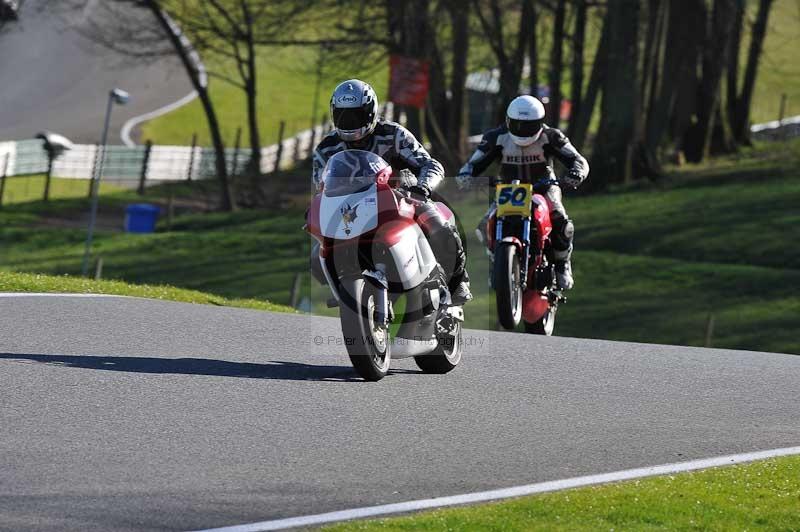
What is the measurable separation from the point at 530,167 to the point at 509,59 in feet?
93.3

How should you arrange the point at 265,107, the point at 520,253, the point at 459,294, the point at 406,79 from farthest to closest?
the point at 265,107, the point at 406,79, the point at 520,253, the point at 459,294

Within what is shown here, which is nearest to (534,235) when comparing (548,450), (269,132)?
(548,450)

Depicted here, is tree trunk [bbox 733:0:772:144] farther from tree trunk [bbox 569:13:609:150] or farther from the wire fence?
the wire fence

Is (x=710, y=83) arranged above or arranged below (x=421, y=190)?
above

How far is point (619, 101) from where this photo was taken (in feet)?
119

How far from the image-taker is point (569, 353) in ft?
39.9

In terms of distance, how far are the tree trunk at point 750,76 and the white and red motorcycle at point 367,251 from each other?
1436 inches

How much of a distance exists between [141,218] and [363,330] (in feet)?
94.4

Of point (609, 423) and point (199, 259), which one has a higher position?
point (199, 259)

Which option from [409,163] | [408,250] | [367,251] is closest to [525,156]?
[409,163]

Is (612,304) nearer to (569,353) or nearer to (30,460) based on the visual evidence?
(569,353)

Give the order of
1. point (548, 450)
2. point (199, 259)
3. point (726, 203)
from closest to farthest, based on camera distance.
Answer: point (548, 450) < point (199, 259) < point (726, 203)

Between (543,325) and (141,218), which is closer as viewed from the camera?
(543,325)

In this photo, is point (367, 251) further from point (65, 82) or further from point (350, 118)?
point (65, 82)
